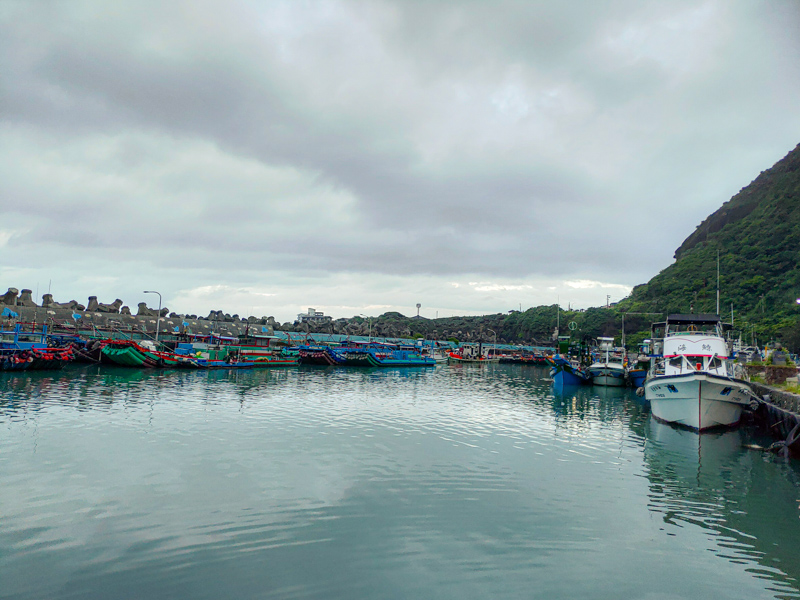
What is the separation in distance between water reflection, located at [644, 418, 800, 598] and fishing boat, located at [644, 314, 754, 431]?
2111 mm

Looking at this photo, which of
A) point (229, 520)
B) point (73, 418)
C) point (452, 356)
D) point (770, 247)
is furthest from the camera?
point (770, 247)

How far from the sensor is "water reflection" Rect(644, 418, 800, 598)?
1091cm

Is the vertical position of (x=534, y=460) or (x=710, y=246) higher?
(x=710, y=246)

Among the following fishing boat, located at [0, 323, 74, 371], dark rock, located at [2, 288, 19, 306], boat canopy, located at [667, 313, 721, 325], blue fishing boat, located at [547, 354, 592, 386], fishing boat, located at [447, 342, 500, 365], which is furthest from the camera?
fishing boat, located at [447, 342, 500, 365]

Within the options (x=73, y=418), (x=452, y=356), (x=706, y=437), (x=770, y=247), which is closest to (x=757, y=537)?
(x=706, y=437)

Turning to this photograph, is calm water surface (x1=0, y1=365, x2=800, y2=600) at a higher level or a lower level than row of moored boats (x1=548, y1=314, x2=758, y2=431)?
lower

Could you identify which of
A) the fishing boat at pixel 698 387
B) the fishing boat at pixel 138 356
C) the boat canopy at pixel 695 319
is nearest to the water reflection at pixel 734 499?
the fishing boat at pixel 698 387

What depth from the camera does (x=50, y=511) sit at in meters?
11.8

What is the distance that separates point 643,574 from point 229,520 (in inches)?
376

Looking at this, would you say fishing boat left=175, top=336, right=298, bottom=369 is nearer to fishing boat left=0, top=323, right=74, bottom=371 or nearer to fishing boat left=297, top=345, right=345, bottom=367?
fishing boat left=297, top=345, right=345, bottom=367

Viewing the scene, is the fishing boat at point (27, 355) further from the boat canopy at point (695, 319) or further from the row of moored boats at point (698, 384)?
the boat canopy at point (695, 319)

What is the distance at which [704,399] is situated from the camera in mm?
25922

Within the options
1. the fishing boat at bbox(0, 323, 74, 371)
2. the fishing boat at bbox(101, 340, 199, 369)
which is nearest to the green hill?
the fishing boat at bbox(101, 340, 199, 369)

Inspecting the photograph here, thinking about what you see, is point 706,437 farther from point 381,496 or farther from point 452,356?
point 452,356
